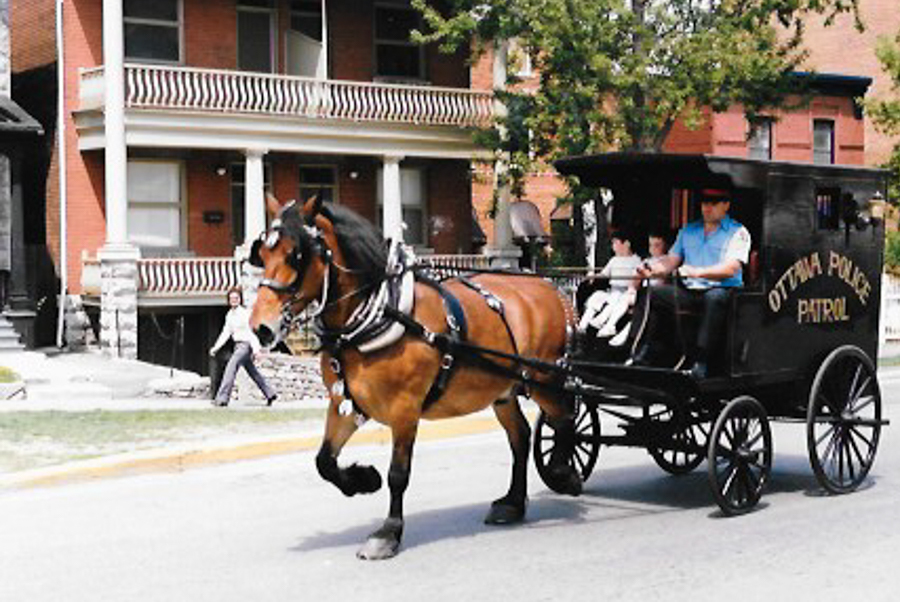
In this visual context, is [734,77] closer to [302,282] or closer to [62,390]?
[62,390]

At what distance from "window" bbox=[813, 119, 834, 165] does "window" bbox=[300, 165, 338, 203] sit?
642 inches

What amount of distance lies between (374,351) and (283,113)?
21.0 m

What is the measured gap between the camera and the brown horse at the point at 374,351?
8.09 metres

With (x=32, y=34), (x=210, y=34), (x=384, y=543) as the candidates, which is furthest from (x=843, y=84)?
(x=384, y=543)

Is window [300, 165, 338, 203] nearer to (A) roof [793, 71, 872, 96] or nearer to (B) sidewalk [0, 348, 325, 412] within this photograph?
(B) sidewalk [0, 348, 325, 412]

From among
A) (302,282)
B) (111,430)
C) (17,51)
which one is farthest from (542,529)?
(17,51)

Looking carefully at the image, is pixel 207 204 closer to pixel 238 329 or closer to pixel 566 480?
pixel 238 329

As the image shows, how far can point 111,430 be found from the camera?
1441 centimetres

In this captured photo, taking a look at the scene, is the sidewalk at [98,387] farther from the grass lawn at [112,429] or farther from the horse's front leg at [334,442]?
the horse's front leg at [334,442]

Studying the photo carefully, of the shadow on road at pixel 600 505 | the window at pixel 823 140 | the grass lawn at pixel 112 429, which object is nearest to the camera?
the shadow on road at pixel 600 505

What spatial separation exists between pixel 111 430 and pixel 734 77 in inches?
643

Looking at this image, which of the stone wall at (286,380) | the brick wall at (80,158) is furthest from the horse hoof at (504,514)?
the brick wall at (80,158)

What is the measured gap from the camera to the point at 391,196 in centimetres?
3061

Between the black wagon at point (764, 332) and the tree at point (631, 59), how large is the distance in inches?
611
